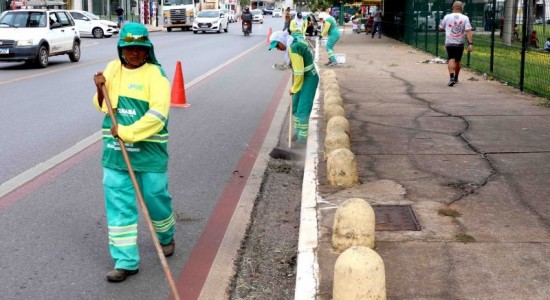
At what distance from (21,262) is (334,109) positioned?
Result: 217 inches

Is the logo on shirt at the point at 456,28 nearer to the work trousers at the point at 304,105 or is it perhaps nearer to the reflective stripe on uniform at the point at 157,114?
the work trousers at the point at 304,105

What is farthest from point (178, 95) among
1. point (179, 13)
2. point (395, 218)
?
point (179, 13)

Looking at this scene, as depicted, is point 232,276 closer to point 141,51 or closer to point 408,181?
point 141,51

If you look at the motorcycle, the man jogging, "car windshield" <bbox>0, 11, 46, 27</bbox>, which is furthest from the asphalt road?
the motorcycle

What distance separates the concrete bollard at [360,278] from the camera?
4043 mm

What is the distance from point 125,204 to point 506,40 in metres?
13.3

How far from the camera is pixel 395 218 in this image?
19.6 ft

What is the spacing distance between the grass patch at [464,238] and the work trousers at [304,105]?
14.2 ft

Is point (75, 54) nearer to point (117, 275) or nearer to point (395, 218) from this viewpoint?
point (395, 218)

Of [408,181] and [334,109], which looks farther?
[334,109]

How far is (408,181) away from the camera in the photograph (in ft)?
23.8

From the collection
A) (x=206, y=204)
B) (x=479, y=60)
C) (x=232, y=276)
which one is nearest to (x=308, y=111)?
(x=206, y=204)

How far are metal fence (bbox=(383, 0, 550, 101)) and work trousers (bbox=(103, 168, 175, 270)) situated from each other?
1021 cm

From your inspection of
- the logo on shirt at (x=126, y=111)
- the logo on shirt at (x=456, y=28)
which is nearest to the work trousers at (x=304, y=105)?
the logo on shirt at (x=126, y=111)
